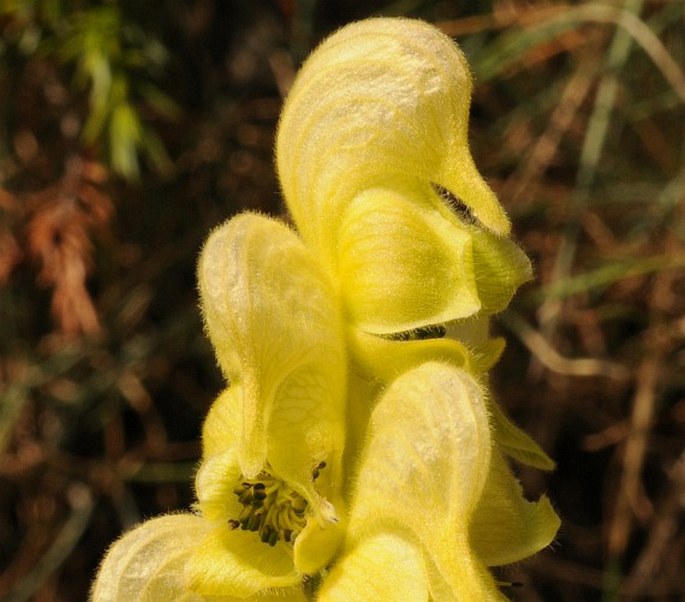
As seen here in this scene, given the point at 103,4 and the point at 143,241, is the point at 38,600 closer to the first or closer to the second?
the point at 143,241

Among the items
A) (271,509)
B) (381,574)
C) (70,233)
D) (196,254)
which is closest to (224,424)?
(271,509)

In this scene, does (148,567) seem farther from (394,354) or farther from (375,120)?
(375,120)

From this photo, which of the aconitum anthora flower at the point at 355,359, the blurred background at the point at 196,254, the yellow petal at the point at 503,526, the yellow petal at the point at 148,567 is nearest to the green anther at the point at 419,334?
the aconitum anthora flower at the point at 355,359

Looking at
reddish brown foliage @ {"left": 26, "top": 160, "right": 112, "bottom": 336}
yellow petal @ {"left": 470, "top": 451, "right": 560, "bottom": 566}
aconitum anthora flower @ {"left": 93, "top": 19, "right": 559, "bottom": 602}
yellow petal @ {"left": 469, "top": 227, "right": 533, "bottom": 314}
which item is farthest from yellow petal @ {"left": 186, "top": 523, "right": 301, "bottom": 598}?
reddish brown foliage @ {"left": 26, "top": 160, "right": 112, "bottom": 336}

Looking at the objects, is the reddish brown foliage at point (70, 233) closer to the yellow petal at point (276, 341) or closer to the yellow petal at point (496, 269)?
the yellow petal at point (276, 341)

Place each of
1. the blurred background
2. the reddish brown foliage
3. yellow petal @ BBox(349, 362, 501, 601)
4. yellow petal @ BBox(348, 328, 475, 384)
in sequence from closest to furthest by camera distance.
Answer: yellow petal @ BBox(349, 362, 501, 601), yellow petal @ BBox(348, 328, 475, 384), the reddish brown foliage, the blurred background

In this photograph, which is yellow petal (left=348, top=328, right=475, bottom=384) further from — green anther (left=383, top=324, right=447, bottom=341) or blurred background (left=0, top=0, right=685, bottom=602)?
blurred background (left=0, top=0, right=685, bottom=602)
